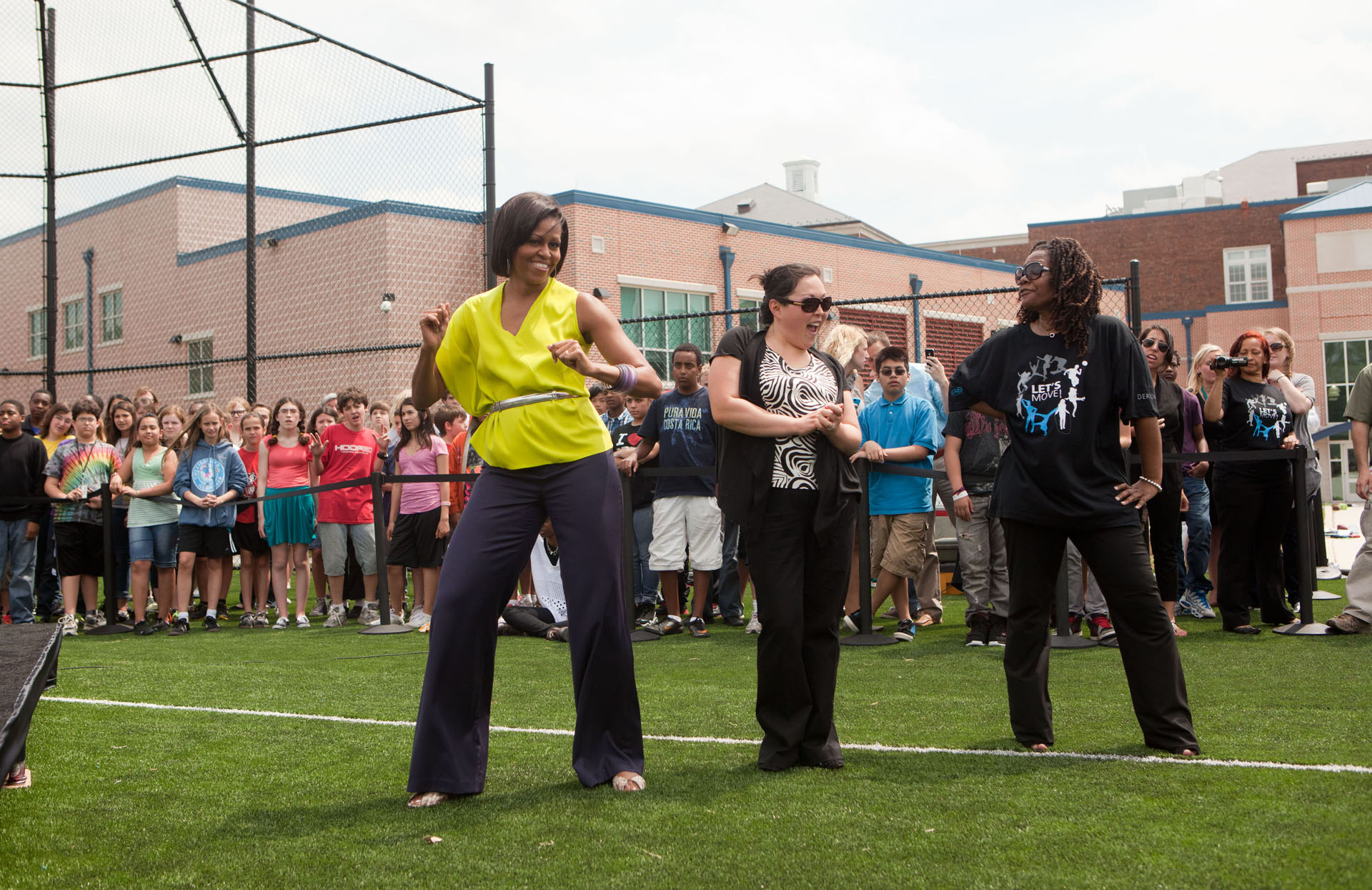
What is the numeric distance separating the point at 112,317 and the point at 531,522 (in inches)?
1108

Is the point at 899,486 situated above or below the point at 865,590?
above

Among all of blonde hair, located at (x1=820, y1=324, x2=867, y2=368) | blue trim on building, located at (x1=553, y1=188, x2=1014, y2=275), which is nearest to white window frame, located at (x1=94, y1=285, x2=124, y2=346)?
blue trim on building, located at (x1=553, y1=188, x2=1014, y2=275)

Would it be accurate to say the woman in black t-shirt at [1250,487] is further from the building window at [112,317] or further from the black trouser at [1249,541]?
the building window at [112,317]

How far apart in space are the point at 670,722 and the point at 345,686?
2.30 meters

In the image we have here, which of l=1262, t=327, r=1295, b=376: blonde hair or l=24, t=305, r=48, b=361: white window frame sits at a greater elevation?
l=24, t=305, r=48, b=361: white window frame

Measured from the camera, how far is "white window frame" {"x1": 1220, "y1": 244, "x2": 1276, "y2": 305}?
5028 cm

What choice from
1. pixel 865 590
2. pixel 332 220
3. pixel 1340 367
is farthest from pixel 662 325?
pixel 1340 367

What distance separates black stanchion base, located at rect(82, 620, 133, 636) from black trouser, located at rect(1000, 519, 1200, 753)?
328 inches

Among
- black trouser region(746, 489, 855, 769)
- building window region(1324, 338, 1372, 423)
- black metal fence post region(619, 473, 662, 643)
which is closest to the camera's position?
black trouser region(746, 489, 855, 769)

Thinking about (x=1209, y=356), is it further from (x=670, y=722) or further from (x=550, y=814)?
(x=550, y=814)

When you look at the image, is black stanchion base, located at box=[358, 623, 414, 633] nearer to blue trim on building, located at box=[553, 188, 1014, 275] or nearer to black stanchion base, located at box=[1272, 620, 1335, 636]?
black stanchion base, located at box=[1272, 620, 1335, 636]

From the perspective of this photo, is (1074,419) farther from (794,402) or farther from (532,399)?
(532,399)

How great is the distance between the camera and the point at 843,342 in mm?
8320

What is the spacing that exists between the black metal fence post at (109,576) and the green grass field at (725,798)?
14.6 feet
